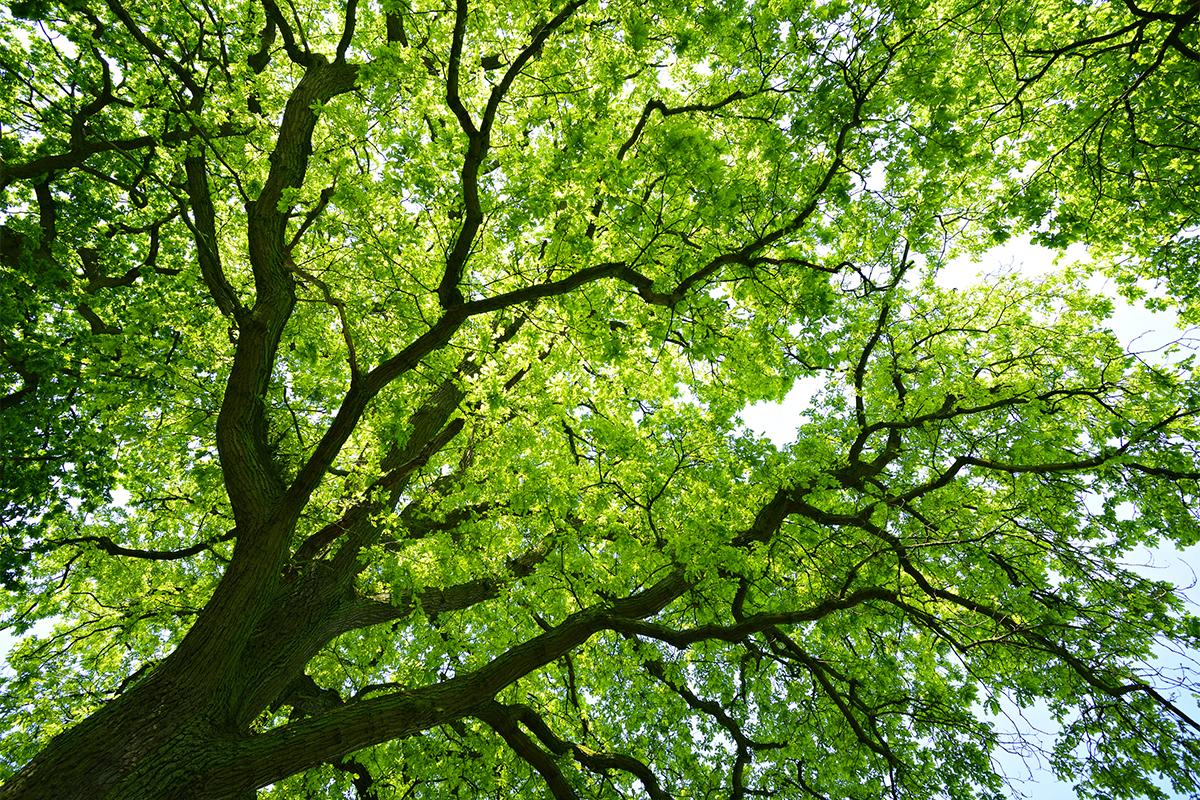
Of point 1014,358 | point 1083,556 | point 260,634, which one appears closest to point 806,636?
point 1083,556

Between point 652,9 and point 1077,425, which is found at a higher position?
point 652,9

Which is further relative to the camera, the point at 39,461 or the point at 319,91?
the point at 319,91

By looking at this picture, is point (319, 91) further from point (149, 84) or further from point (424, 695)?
point (424, 695)

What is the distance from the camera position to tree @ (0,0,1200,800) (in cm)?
636

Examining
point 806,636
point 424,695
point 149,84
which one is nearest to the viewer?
point 424,695

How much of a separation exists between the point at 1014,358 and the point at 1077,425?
1.32m

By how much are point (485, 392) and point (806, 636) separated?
6.91 meters

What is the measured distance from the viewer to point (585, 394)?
9.35 meters

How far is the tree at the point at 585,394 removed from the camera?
6359mm

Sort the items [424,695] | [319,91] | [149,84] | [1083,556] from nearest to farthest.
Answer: [424,695], [1083,556], [149,84], [319,91]

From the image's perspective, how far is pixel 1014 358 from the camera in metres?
8.70

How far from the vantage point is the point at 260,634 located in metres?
7.04

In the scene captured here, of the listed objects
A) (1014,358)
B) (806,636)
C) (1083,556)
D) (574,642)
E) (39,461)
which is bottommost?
(574,642)

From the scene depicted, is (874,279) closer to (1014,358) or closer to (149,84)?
(1014,358)
